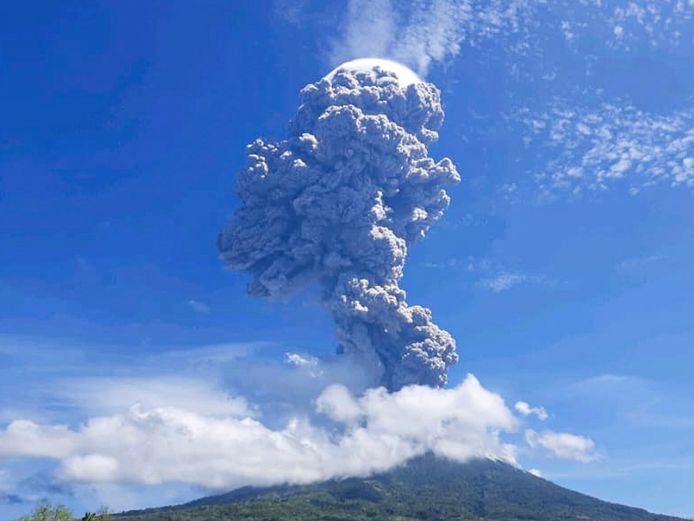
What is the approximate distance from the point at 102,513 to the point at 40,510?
9.92 m

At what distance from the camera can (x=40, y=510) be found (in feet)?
282

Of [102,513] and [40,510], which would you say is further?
[102,513]

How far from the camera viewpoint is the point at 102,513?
3703 inches
